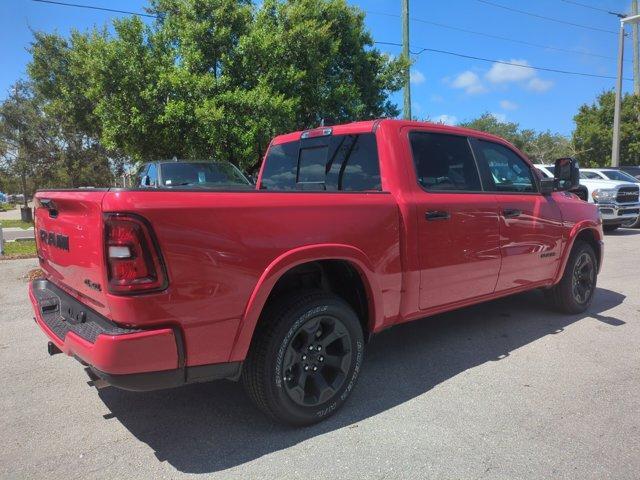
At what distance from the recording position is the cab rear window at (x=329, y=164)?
3.92 meters

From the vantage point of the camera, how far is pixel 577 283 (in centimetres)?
569

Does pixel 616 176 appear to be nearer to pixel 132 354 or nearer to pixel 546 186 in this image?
pixel 546 186

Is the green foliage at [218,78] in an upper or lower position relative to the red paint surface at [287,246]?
upper

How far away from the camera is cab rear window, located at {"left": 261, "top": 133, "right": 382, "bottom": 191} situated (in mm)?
3920

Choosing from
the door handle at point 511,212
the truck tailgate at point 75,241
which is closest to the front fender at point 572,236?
the door handle at point 511,212

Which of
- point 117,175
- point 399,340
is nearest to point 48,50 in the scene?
point 117,175

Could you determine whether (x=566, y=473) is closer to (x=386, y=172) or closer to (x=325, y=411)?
(x=325, y=411)

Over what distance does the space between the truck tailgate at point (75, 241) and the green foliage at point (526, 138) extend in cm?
5627

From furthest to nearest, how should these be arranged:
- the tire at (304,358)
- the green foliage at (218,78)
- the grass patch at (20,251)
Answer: the green foliage at (218,78) < the grass patch at (20,251) < the tire at (304,358)

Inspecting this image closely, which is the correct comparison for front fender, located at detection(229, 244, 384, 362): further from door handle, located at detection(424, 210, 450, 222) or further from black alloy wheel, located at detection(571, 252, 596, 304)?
black alloy wheel, located at detection(571, 252, 596, 304)

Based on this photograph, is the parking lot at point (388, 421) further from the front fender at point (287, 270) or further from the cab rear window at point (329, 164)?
the cab rear window at point (329, 164)

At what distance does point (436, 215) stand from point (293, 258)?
136 centimetres

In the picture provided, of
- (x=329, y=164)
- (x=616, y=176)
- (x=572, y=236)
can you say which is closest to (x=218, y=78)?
(x=329, y=164)

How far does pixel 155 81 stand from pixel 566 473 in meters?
10.1
